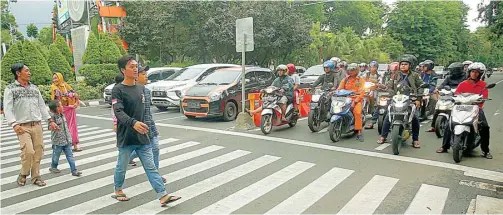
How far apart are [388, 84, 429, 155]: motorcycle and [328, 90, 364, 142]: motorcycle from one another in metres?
0.96

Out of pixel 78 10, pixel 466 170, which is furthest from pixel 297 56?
pixel 466 170

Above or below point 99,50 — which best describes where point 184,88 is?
below

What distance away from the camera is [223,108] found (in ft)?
36.1

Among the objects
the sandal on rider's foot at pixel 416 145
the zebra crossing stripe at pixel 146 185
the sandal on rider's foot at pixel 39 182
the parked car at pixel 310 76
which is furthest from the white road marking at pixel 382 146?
the parked car at pixel 310 76

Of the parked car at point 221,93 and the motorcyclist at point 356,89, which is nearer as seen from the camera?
the motorcyclist at point 356,89

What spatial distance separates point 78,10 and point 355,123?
1231 inches

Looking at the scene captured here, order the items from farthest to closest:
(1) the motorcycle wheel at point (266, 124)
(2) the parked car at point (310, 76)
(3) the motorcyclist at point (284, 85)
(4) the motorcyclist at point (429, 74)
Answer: (2) the parked car at point (310, 76) → (4) the motorcyclist at point (429, 74) → (3) the motorcyclist at point (284, 85) → (1) the motorcycle wheel at point (266, 124)

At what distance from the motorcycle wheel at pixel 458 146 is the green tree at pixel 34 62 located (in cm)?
1849

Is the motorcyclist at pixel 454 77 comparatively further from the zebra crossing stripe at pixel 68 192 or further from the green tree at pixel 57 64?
the green tree at pixel 57 64

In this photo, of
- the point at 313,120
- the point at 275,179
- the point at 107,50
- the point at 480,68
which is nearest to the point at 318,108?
the point at 313,120

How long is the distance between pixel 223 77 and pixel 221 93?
1053 mm

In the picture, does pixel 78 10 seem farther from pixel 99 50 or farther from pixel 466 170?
pixel 466 170

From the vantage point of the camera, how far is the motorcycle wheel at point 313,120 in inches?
351

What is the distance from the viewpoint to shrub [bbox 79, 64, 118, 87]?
66.7 ft
